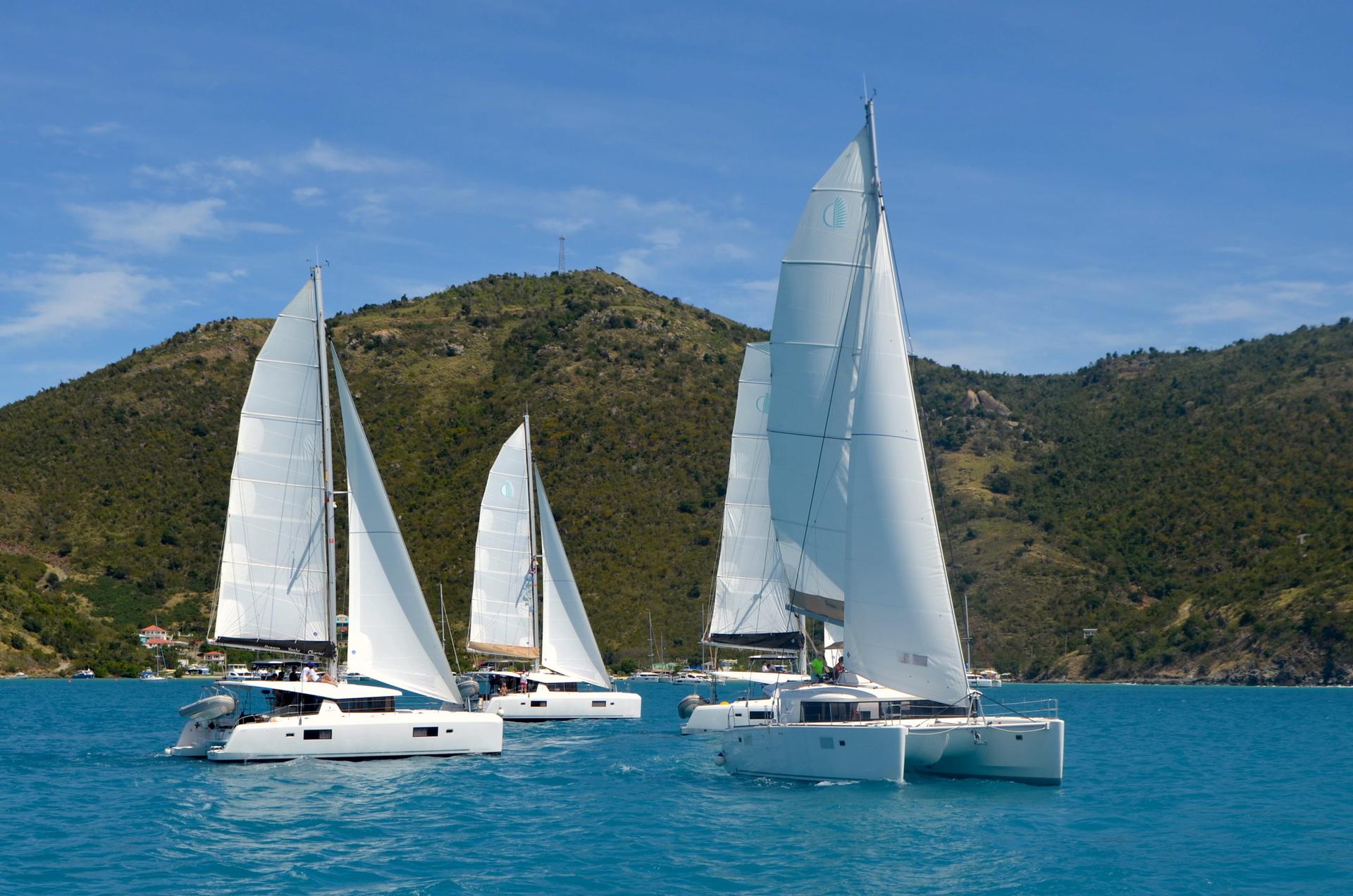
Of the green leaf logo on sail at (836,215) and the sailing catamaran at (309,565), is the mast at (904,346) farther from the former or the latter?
the sailing catamaran at (309,565)

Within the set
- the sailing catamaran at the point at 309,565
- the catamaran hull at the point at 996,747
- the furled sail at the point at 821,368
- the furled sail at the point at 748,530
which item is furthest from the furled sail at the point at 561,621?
the catamaran hull at the point at 996,747

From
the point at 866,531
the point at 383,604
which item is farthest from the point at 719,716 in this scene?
the point at 866,531

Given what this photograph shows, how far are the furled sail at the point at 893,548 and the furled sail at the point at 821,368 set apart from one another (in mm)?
1312

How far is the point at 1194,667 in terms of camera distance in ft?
308

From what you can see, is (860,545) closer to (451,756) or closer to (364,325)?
(451,756)

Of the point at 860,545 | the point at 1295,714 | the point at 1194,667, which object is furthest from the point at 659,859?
the point at 1194,667

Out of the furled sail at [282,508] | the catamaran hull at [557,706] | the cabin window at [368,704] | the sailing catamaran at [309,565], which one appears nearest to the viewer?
the cabin window at [368,704]

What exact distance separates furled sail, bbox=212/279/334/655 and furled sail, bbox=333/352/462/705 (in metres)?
0.91

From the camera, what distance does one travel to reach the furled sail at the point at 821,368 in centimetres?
2962

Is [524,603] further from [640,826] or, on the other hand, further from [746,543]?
[640,826]

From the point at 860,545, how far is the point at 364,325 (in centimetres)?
12011

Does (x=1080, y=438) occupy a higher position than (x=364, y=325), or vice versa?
(x=364, y=325)

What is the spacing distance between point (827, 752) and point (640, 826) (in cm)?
438

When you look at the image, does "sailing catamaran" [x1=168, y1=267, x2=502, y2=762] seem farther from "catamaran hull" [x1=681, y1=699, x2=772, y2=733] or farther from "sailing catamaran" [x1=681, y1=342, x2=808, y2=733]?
"sailing catamaran" [x1=681, y1=342, x2=808, y2=733]
